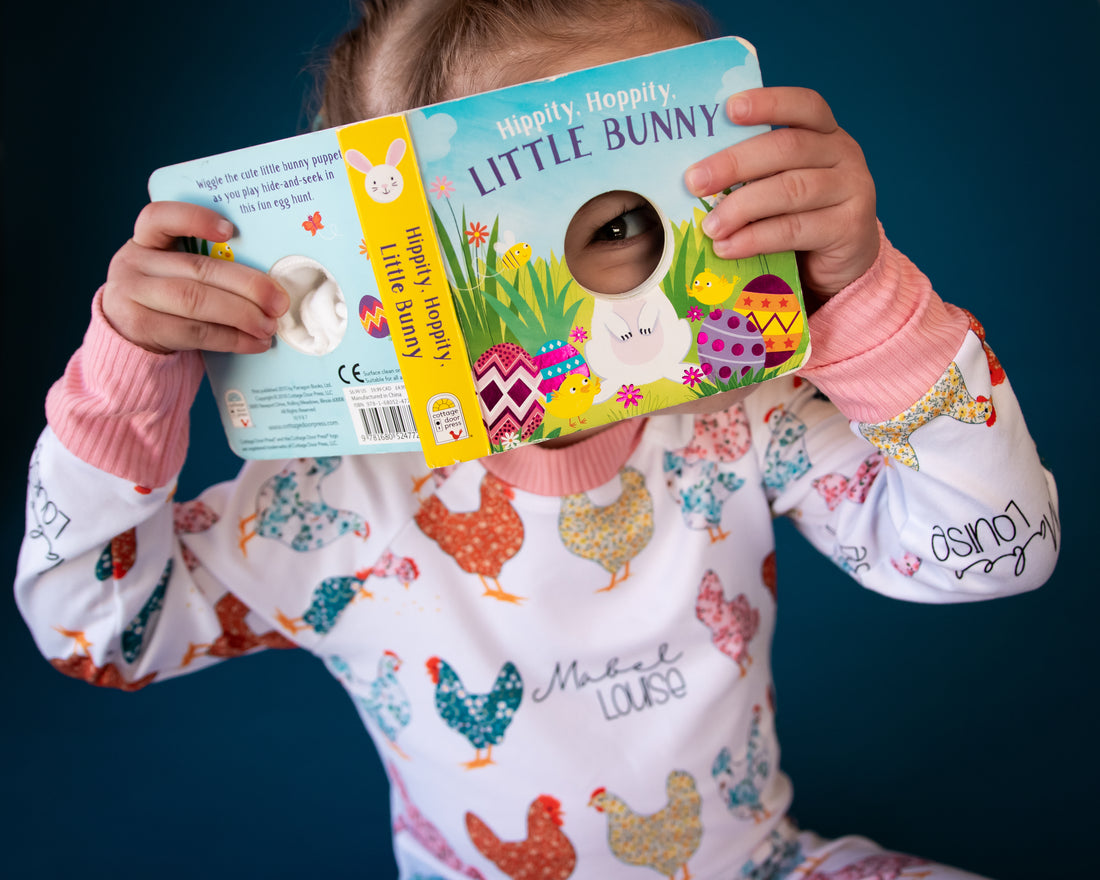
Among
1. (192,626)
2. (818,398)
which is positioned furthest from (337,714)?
(818,398)

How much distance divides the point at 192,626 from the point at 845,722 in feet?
2.76

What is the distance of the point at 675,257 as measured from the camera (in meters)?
0.47

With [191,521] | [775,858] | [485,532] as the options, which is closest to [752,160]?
[485,532]

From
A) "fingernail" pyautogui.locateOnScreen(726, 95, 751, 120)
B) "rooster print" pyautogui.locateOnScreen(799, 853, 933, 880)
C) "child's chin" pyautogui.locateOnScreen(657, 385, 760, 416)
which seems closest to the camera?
"fingernail" pyautogui.locateOnScreen(726, 95, 751, 120)

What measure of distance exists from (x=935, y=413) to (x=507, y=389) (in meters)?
0.26

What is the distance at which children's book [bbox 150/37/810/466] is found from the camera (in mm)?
437

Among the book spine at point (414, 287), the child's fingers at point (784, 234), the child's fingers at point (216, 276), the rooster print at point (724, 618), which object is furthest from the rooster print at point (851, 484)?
the child's fingers at point (216, 276)

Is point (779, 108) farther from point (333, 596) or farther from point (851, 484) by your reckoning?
point (333, 596)

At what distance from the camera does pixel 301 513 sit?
66 centimetres

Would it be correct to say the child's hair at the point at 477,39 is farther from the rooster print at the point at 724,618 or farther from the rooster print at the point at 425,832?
the rooster print at the point at 425,832

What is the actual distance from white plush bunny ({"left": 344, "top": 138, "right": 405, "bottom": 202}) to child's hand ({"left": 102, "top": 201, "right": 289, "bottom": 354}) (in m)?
0.08

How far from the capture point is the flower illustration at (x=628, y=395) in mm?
482

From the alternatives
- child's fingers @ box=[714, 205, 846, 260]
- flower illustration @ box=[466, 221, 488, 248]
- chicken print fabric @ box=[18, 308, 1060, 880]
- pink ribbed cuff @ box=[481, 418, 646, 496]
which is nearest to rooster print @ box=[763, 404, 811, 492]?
chicken print fabric @ box=[18, 308, 1060, 880]

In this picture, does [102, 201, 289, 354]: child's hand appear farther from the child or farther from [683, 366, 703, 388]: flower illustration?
[683, 366, 703, 388]: flower illustration
